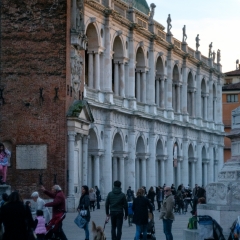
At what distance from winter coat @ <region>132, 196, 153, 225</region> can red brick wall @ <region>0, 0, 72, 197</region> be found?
58.6 ft

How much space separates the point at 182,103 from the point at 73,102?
29.6 metres

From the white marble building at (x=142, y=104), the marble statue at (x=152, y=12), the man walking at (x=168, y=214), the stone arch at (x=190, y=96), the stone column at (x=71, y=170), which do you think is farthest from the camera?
the stone arch at (x=190, y=96)

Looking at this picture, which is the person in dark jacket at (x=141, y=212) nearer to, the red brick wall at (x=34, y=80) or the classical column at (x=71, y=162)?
the red brick wall at (x=34, y=80)

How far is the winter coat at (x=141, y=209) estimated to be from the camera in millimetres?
22984

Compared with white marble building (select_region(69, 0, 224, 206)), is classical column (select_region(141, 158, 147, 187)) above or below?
below

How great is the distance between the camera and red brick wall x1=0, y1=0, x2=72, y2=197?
40875 mm

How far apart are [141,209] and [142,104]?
37.6 meters

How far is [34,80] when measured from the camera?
41.0m

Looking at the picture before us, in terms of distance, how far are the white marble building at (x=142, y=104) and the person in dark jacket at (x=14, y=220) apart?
25.7m

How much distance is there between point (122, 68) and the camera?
186 feet

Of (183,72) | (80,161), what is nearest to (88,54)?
(80,161)

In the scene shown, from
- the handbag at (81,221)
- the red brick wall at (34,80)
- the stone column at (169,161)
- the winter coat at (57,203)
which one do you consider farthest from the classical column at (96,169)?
the winter coat at (57,203)

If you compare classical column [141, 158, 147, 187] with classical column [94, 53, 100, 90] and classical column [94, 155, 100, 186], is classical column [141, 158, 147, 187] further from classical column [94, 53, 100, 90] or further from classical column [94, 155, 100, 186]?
classical column [94, 53, 100, 90]

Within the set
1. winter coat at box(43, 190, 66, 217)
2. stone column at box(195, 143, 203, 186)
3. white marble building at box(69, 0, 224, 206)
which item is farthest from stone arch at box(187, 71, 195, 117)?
winter coat at box(43, 190, 66, 217)
